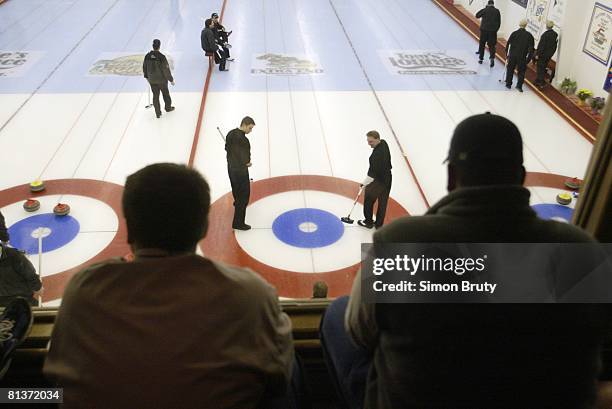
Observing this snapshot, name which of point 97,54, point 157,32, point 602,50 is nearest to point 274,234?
point 602,50

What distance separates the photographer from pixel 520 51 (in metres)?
9.24

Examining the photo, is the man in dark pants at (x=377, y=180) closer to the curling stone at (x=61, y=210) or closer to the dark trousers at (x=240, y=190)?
the dark trousers at (x=240, y=190)

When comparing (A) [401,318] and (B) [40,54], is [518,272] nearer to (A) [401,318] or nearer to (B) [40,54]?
(A) [401,318]

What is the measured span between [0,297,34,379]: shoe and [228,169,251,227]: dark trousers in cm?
372

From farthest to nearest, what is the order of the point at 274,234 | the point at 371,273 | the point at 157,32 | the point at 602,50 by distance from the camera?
the point at 157,32 < the point at 602,50 < the point at 274,234 < the point at 371,273

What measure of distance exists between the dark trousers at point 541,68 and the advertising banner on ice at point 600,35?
71 centimetres

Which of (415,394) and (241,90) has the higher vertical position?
(415,394)

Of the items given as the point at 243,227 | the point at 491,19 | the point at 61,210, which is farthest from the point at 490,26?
the point at 61,210

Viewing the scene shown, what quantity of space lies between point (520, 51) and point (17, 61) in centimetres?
991

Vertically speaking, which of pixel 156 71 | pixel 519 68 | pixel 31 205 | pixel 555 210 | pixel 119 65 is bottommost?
pixel 31 205

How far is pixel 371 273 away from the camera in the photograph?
3.98 feet

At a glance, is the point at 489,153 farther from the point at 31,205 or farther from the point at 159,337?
the point at 31,205

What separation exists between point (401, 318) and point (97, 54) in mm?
11538

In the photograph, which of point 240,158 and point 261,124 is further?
point 261,124
